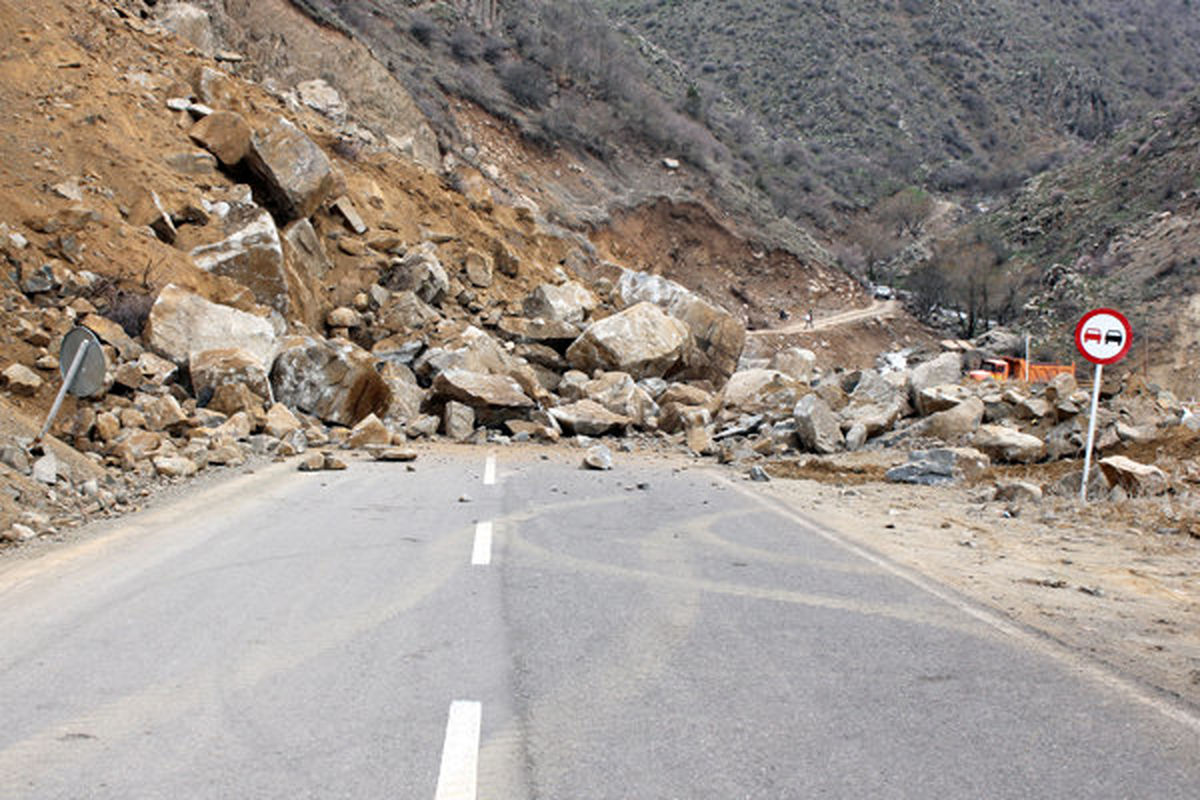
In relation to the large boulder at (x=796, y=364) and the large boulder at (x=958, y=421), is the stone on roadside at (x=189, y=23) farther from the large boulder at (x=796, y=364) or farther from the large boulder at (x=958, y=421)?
the large boulder at (x=958, y=421)

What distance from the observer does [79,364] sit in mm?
9812

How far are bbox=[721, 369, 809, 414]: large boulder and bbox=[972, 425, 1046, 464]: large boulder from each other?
214 inches

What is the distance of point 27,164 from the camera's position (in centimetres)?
1716

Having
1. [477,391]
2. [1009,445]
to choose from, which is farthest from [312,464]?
[1009,445]

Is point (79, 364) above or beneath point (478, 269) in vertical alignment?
beneath

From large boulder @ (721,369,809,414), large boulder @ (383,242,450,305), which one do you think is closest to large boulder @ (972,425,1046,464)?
large boulder @ (721,369,809,414)

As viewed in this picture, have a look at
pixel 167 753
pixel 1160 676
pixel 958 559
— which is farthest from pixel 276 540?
pixel 1160 676

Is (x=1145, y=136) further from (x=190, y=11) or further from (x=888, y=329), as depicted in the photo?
(x=190, y=11)

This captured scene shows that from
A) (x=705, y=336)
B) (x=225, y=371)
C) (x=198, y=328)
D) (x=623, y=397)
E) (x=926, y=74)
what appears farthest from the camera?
(x=926, y=74)

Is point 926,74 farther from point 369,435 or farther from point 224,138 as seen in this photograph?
point 369,435

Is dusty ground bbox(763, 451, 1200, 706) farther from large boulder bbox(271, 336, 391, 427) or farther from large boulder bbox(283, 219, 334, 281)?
large boulder bbox(283, 219, 334, 281)

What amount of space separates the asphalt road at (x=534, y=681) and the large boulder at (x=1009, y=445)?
6654 mm

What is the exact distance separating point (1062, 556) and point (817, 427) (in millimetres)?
8122

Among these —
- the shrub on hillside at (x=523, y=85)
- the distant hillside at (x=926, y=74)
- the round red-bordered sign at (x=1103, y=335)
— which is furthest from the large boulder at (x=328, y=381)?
the distant hillside at (x=926, y=74)
